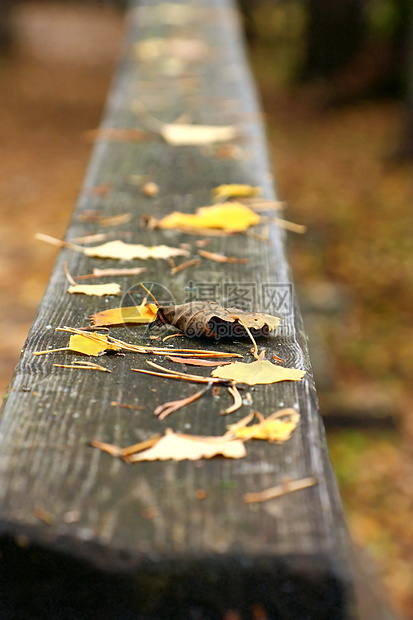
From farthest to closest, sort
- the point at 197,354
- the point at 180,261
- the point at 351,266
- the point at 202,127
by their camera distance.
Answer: the point at 351,266, the point at 202,127, the point at 180,261, the point at 197,354

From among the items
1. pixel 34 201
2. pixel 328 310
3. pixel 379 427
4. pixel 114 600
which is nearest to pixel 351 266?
pixel 328 310

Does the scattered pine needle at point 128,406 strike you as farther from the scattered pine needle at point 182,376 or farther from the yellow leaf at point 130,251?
the yellow leaf at point 130,251

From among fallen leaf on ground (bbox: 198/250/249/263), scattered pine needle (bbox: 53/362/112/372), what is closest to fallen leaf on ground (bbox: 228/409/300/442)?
scattered pine needle (bbox: 53/362/112/372)

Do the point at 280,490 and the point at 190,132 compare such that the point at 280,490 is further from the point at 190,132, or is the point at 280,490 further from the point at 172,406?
the point at 190,132

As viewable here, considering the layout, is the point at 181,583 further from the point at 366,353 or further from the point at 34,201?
the point at 34,201

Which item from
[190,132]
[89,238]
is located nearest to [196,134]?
[190,132]

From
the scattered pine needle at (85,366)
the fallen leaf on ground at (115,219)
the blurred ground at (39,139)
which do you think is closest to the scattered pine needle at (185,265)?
the fallen leaf on ground at (115,219)

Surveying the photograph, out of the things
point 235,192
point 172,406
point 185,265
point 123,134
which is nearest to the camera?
point 172,406
